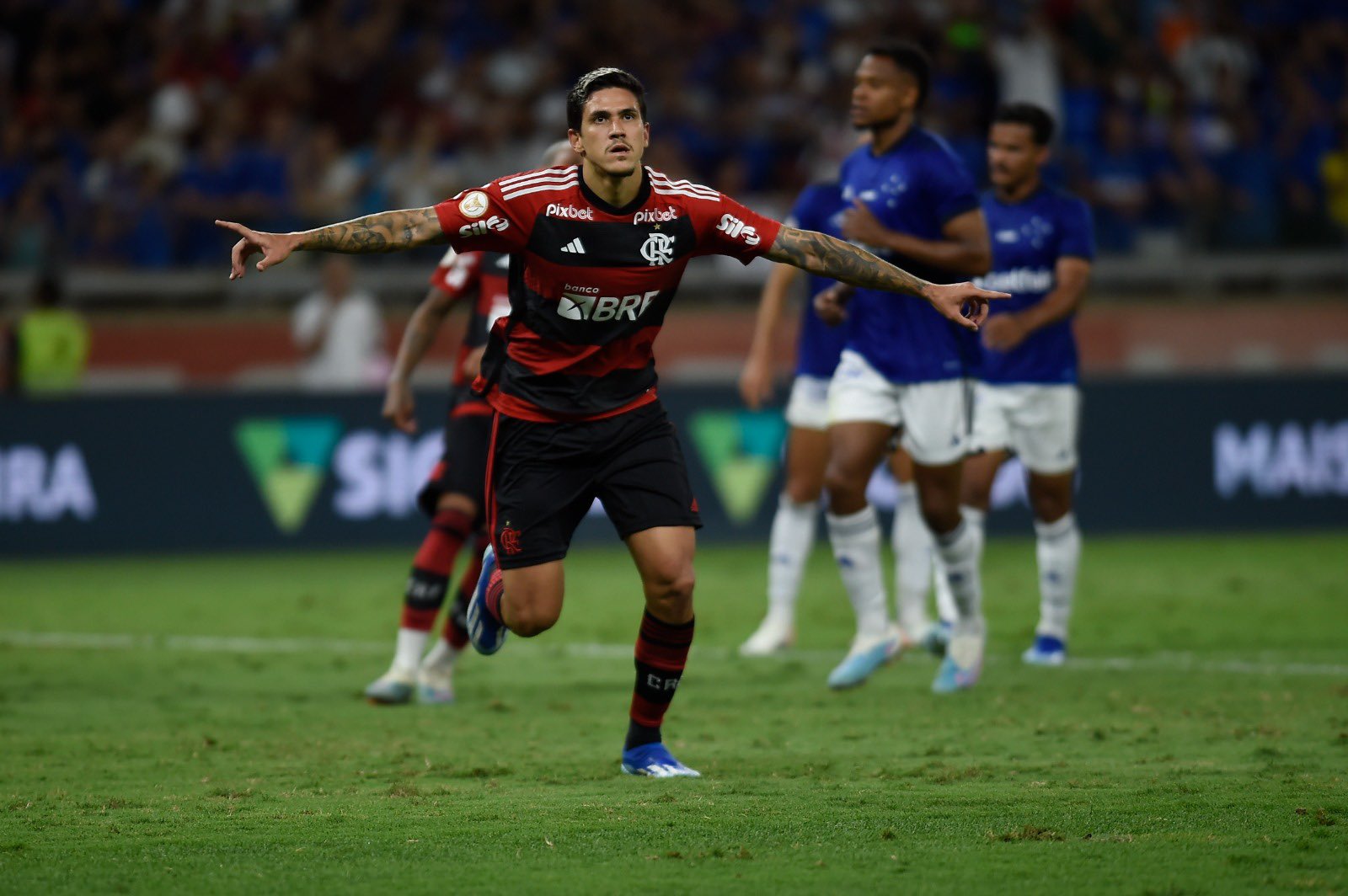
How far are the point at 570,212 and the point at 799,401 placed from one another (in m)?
3.62

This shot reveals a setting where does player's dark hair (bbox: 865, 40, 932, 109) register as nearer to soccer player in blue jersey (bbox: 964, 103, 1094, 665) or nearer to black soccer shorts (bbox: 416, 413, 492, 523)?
soccer player in blue jersey (bbox: 964, 103, 1094, 665)

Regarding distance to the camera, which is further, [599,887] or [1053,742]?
[1053,742]

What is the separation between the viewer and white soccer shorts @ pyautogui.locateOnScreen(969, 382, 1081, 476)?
30.6 feet

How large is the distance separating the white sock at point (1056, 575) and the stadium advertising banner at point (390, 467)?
539 cm

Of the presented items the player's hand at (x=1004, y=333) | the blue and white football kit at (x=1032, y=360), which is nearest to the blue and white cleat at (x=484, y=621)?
the player's hand at (x=1004, y=333)

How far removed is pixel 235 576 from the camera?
45.4ft

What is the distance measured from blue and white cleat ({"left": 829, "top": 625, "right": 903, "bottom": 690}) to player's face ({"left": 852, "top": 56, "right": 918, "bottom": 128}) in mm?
2333

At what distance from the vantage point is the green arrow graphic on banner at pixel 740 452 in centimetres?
1512

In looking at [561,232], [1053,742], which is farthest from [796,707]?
[561,232]

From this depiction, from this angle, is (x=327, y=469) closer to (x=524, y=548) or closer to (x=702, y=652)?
(x=702, y=652)

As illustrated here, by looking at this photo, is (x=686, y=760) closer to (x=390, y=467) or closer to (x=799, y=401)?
(x=799, y=401)

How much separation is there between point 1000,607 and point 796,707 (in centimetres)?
409

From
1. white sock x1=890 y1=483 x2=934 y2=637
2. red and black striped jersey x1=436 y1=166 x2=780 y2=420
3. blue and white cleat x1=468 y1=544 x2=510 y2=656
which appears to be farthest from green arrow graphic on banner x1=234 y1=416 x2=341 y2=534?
red and black striped jersey x1=436 y1=166 x2=780 y2=420

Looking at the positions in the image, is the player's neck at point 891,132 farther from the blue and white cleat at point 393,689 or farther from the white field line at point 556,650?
the blue and white cleat at point 393,689
